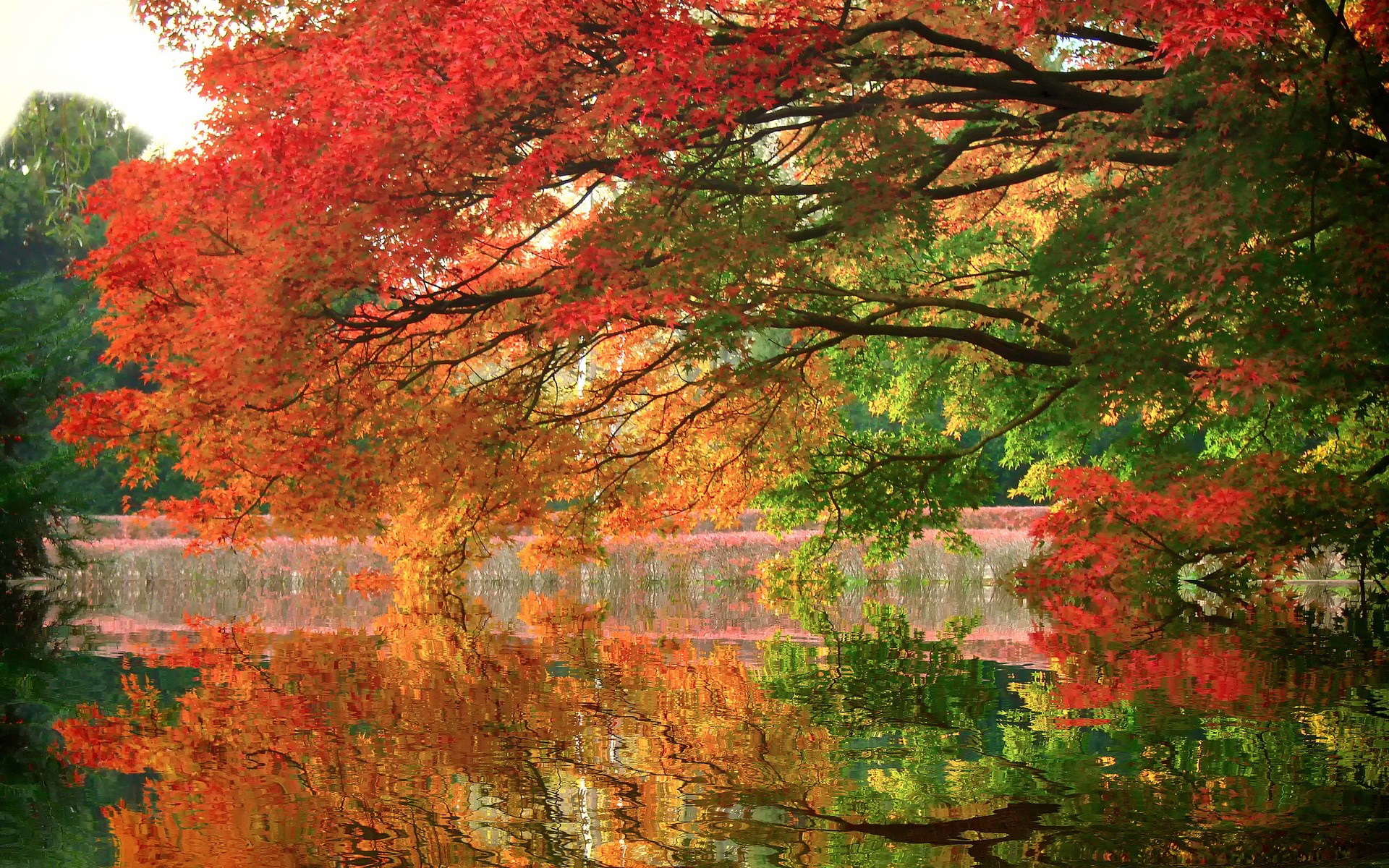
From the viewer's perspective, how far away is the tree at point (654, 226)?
1048 centimetres

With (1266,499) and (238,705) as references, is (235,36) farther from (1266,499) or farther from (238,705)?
(1266,499)

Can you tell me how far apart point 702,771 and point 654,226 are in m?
5.50

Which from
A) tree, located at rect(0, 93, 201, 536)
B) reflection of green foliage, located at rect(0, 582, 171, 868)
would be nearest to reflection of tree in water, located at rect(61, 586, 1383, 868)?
reflection of green foliage, located at rect(0, 582, 171, 868)

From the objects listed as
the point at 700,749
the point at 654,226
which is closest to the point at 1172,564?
the point at 654,226

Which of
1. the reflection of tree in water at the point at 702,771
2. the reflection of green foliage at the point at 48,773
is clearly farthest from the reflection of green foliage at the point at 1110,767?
the reflection of green foliage at the point at 48,773

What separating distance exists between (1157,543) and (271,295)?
27.6 ft

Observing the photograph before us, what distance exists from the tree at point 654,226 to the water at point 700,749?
1.80 meters

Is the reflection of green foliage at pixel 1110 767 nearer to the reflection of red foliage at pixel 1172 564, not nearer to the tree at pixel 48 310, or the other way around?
the reflection of red foliage at pixel 1172 564

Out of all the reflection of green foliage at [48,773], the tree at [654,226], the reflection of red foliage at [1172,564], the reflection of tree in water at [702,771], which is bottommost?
the reflection of green foliage at [48,773]

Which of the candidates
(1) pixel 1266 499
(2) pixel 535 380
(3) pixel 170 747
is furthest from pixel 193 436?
(1) pixel 1266 499

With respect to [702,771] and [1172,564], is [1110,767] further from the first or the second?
[1172,564]

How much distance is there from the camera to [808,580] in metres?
26.0

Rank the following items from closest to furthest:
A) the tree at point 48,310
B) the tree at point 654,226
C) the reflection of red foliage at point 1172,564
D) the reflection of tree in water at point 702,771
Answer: the reflection of tree in water at point 702,771 → the reflection of red foliage at point 1172,564 → the tree at point 654,226 → the tree at point 48,310

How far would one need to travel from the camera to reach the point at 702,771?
683cm
